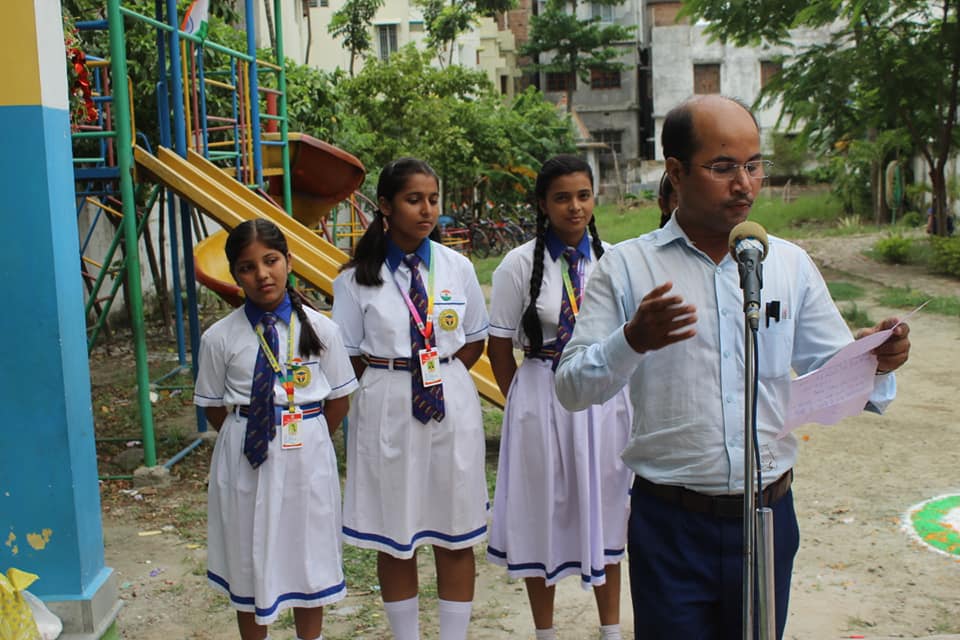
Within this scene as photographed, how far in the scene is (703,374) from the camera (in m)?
2.27

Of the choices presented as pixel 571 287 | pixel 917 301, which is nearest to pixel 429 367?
pixel 571 287

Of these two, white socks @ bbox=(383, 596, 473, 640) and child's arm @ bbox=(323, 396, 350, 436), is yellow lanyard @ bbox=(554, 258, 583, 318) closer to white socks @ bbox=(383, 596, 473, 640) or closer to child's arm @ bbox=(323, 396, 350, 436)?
child's arm @ bbox=(323, 396, 350, 436)

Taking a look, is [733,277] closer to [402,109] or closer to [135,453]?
[135,453]

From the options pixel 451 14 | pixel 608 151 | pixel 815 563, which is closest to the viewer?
pixel 815 563

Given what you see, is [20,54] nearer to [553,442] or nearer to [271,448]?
[271,448]

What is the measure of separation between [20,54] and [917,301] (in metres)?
11.3

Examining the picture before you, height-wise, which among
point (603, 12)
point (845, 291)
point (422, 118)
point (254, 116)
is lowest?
point (845, 291)

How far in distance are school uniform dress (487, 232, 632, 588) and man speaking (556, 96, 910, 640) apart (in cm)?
125

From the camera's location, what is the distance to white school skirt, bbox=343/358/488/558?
3.58 m

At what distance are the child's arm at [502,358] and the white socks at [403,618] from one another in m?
0.89

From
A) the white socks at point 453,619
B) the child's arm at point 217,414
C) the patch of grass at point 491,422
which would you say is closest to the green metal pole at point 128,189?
the patch of grass at point 491,422

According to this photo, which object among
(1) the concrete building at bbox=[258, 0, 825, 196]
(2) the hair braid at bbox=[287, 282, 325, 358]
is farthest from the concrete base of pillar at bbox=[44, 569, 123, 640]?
(1) the concrete building at bbox=[258, 0, 825, 196]

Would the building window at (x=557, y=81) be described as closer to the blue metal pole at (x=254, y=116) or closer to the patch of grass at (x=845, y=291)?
the patch of grass at (x=845, y=291)

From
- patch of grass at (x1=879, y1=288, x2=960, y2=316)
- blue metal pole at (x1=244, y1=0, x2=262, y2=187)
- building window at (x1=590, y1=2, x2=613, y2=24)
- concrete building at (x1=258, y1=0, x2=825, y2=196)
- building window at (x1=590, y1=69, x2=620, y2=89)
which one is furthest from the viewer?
building window at (x1=590, y1=2, x2=613, y2=24)
